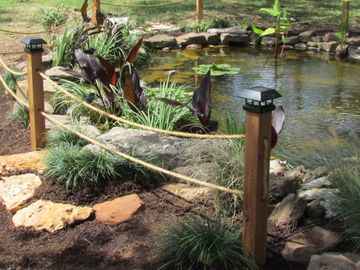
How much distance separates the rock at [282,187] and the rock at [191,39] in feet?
25.8

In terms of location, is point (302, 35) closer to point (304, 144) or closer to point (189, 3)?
point (189, 3)

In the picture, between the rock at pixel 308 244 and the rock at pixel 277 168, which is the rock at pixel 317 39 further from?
the rock at pixel 308 244

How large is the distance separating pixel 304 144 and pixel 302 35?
256 inches

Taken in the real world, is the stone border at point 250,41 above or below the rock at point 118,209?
above

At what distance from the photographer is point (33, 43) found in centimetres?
494

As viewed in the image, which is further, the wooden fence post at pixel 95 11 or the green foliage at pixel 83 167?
the wooden fence post at pixel 95 11

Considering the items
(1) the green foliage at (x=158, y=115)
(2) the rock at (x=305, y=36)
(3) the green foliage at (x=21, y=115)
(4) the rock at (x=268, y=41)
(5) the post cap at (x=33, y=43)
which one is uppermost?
(5) the post cap at (x=33, y=43)

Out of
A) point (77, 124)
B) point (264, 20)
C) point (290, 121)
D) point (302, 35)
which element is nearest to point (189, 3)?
point (264, 20)

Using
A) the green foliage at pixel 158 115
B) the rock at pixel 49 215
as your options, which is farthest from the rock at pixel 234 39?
the rock at pixel 49 215

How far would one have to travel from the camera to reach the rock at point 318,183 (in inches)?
156

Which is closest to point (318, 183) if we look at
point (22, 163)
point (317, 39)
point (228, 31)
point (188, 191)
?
point (188, 191)

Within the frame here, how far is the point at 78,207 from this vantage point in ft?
13.3

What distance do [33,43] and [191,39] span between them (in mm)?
7005

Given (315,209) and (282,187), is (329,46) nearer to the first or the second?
(282,187)
